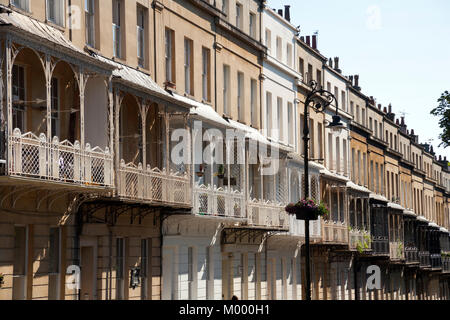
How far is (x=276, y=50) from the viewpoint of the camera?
1684 inches

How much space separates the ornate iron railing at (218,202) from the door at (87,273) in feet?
15.7

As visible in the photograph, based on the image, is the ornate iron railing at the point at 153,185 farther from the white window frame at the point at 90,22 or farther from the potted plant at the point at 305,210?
the potted plant at the point at 305,210

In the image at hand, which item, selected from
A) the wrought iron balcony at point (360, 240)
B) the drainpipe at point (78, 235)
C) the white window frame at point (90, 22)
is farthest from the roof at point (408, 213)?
the drainpipe at point (78, 235)

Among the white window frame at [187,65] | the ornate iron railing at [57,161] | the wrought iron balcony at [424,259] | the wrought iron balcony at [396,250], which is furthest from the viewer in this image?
the wrought iron balcony at [424,259]

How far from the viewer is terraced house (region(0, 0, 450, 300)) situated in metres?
20.2

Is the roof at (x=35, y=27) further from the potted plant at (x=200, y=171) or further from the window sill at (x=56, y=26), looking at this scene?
the potted plant at (x=200, y=171)

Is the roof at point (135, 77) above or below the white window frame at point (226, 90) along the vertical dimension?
below

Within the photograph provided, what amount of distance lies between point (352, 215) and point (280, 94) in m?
14.2

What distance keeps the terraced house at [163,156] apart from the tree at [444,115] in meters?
6.28

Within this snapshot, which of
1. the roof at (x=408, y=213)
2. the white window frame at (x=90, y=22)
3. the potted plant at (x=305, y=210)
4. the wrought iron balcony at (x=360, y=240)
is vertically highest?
the white window frame at (x=90, y=22)

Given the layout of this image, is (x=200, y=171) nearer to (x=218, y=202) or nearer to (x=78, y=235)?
(x=218, y=202)

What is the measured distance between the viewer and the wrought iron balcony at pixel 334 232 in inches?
1755

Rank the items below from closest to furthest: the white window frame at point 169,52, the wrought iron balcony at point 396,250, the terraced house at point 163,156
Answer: the terraced house at point 163,156, the white window frame at point 169,52, the wrought iron balcony at point 396,250

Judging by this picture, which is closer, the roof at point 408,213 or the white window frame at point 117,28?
the white window frame at point 117,28
